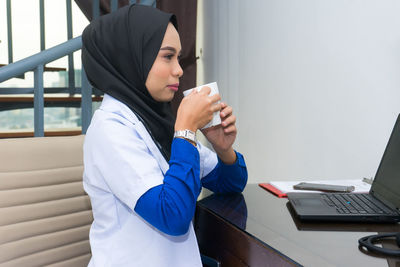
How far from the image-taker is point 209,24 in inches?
105

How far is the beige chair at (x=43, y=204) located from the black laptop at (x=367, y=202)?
0.64m

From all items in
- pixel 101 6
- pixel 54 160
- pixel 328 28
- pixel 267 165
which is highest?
pixel 101 6

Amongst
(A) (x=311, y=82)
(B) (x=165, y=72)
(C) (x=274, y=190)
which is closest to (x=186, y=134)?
(B) (x=165, y=72)

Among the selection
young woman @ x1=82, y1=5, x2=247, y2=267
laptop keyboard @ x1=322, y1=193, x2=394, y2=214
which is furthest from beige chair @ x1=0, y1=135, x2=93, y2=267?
laptop keyboard @ x1=322, y1=193, x2=394, y2=214

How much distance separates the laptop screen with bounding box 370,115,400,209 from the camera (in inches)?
37.1

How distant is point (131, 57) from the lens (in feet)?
Answer: 3.33

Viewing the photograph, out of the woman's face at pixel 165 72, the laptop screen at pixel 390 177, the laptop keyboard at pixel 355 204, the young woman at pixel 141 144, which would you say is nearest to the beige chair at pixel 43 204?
the young woman at pixel 141 144

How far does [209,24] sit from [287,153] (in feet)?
3.89

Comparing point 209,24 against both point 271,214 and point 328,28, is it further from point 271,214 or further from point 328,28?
point 271,214

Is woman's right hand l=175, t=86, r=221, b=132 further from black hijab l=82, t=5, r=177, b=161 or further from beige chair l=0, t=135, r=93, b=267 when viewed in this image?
beige chair l=0, t=135, r=93, b=267

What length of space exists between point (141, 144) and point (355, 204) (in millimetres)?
513

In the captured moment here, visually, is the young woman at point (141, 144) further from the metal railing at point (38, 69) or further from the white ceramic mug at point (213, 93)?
the metal railing at point (38, 69)

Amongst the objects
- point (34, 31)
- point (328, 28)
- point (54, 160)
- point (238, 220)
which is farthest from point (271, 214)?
point (34, 31)

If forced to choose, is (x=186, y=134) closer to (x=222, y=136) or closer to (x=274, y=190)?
(x=222, y=136)
